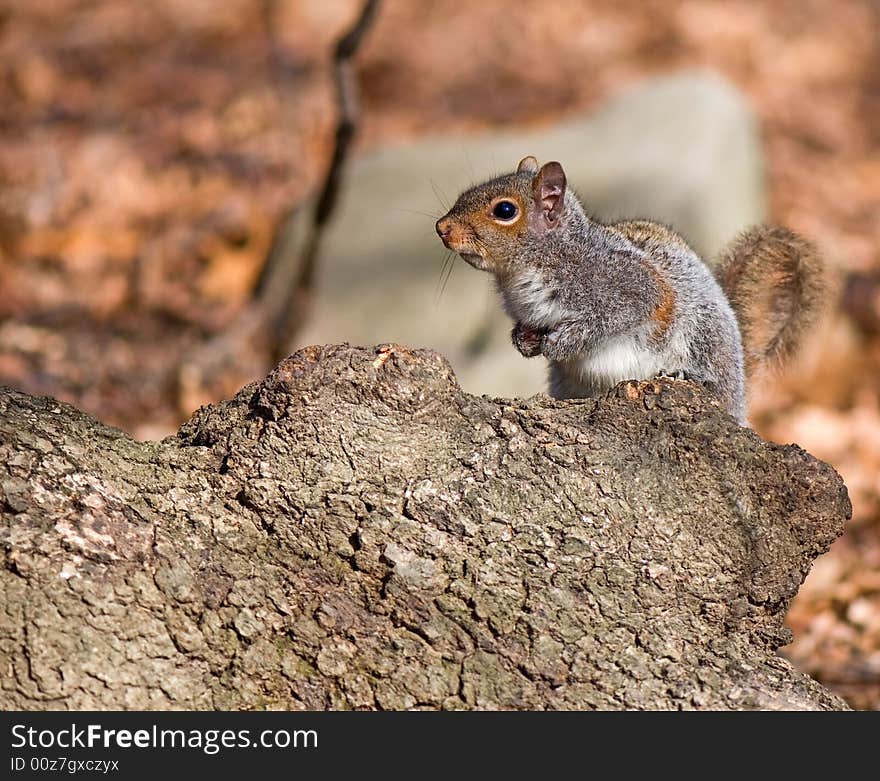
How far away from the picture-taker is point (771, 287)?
3.57m

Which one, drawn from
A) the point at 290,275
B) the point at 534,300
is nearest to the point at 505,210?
the point at 534,300

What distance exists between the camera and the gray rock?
19.2ft

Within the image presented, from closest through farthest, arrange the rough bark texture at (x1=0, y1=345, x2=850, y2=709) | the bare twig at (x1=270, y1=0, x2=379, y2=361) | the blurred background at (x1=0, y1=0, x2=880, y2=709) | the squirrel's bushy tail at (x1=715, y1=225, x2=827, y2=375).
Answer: the rough bark texture at (x1=0, y1=345, x2=850, y2=709) < the squirrel's bushy tail at (x1=715, y1=225, x2=827, y2=375) < the bare twig at (x1=270, y1=0, x2=379, y2=361) < the blurred background at (x1=0, y1=0, x2=880, y2=709)

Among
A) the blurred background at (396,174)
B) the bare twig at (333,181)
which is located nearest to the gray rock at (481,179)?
the blurred background at (396,174)

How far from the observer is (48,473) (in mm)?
2256

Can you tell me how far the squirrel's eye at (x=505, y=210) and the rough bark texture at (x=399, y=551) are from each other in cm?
73

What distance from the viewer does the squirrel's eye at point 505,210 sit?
3.04m

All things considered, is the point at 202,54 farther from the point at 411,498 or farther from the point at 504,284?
the point at 411,498

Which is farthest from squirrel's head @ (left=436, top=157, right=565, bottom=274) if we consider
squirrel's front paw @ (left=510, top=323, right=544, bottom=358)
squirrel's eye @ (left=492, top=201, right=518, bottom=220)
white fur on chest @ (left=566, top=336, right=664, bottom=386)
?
white fur on chest @ (left=566, top=336, right=664, bottom=386)

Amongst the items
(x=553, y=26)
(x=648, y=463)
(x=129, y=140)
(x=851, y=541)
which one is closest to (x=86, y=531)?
(x=648, y=463)

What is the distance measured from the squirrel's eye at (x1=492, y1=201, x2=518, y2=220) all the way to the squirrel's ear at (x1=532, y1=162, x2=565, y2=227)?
2.6 inches

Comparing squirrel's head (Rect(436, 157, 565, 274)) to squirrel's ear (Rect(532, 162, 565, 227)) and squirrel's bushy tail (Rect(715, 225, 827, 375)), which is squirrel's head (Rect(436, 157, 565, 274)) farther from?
squirrel's bushy tail (Rect(715, 225, 827, 375))

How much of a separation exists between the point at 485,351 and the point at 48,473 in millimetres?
3539

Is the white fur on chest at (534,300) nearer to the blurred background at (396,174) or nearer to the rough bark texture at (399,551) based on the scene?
the rough bark texture at (399,551)
